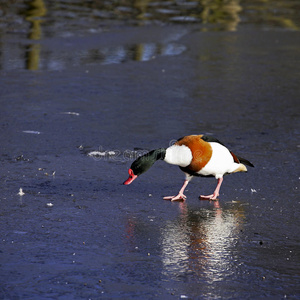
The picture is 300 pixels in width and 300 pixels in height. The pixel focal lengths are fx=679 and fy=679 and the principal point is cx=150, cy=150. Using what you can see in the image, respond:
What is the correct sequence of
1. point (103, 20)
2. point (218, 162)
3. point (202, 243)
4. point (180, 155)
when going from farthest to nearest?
point (103, 20) < point (218, 162) < point (180, 155) < point (202, 243)

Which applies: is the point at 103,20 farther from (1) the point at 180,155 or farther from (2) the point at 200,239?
(2) the point at 200,239

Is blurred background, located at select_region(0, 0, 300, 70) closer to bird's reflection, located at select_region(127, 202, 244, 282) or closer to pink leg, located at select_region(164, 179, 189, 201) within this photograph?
pink leg, located at select_region(164, 179, 189, 201)

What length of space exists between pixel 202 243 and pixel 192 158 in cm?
103

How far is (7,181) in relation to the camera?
6.07 metres

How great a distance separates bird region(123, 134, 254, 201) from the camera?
5555 millimetres

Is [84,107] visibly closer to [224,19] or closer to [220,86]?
[220,86]

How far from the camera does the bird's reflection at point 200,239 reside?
4.22 meters

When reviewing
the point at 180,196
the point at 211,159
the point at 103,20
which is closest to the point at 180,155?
the point at 211,159

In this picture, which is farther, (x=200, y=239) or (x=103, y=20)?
(x=103, y=20)

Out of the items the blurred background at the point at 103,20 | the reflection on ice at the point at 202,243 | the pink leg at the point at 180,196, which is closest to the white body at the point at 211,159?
the pink leg at the point at 180,196

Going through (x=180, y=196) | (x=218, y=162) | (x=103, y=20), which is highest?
(x=218, y=162)

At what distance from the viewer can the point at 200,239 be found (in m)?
4.79

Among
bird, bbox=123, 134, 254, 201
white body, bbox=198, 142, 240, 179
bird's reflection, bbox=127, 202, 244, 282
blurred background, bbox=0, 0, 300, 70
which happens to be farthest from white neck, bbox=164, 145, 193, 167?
blurred background, bbox=0, 0, 300, 70

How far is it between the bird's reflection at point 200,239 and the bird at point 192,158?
0.27 meters
